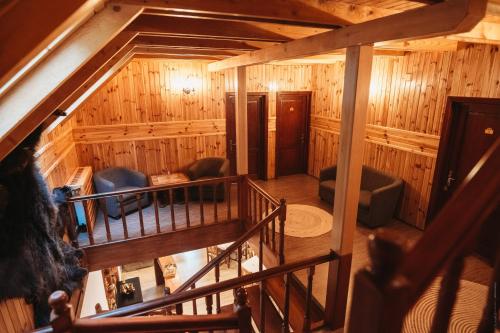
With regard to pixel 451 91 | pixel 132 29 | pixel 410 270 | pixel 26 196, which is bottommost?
pixel 26 196

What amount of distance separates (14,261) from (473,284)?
4484mm

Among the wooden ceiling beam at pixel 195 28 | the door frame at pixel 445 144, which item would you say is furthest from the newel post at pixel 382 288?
the door frame at pixel 445 144

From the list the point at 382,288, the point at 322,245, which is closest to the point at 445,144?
the point at 322,245

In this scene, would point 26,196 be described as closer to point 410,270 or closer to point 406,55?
point 410,270

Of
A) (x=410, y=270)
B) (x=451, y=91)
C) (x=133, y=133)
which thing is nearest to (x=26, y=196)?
(x=410, y=270)

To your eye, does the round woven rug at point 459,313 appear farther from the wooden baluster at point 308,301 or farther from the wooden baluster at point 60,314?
the wooden baluster at point 60,314

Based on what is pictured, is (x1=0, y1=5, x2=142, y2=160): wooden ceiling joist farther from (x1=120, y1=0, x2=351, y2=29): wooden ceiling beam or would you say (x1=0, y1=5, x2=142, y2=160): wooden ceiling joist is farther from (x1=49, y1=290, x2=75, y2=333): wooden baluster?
(x1=49, y1=290, x2=75, y2=333): wooden baluster

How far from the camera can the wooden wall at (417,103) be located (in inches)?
142

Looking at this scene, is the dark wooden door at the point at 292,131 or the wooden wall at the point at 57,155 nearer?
the wooden wall at the point at 57,155

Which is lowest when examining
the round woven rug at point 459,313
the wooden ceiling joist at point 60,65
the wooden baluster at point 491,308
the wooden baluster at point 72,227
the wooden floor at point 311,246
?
the wooden floor at point 311,246

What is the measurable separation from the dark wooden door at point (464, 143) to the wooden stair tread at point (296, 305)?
2293 millimetres

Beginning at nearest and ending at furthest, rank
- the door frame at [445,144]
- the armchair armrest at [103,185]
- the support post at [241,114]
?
1. the door frame at [445,144]
2. the support post at [241,114]
3. the armchair armrest at [103,185]

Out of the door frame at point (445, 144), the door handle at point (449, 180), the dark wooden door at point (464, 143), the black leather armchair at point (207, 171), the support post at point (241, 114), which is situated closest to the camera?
the dark wooden door at point (464, 143)

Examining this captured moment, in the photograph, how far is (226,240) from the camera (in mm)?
4750
